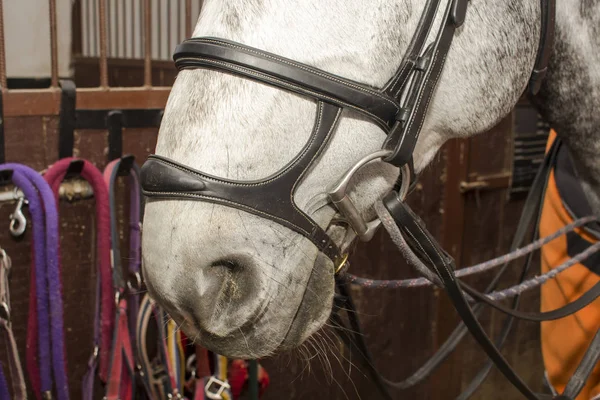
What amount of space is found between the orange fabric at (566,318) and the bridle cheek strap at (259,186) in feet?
1.79

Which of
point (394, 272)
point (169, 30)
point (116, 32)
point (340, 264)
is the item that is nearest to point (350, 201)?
point (340, 264)

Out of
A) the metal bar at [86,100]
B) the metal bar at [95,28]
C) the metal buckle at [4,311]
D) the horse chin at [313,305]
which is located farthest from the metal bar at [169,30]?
the horse chin at [313,305]

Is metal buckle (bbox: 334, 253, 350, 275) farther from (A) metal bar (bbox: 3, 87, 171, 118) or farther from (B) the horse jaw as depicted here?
(A) metal bar (bbox: 3, 87, 171, 118)

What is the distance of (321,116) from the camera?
1.90ft

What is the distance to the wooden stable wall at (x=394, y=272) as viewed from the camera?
1.06 m

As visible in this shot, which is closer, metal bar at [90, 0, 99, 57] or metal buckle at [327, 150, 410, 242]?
metal buckle at [327, 150, 410, 242]

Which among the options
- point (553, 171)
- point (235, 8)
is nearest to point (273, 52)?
point (235, 8)

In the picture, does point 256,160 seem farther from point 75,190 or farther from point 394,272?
point 394,272

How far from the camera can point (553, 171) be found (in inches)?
39.6

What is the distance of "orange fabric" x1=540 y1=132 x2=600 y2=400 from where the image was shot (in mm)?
921

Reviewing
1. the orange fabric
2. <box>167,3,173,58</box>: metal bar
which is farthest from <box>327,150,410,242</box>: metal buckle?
<box>167,3,173,58</box>: metal bar

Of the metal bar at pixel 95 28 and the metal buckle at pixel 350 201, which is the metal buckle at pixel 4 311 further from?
the metal bar at pixel 95 28

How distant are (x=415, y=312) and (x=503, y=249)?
38 centimetres

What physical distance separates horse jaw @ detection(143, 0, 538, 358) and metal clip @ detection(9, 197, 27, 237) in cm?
49
